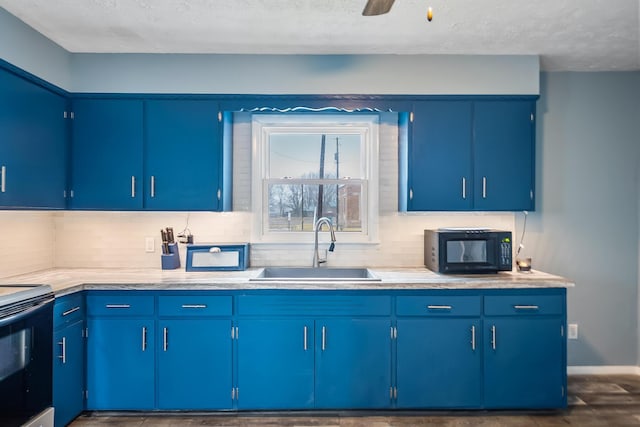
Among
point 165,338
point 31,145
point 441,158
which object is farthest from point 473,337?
point 31,145

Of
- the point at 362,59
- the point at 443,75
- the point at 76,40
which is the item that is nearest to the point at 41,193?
the point at 76,40

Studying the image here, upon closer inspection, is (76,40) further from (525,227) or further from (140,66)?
(525,227)

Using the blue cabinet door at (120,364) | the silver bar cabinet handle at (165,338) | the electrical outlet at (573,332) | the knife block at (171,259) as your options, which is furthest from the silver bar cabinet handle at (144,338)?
the electrical outlet at (573,332)

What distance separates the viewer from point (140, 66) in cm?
298

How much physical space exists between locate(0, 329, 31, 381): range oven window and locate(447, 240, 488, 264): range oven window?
241 centimetres

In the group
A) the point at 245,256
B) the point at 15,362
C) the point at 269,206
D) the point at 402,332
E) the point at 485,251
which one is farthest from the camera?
the point at 269,206

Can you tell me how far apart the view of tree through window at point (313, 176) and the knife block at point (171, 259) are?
72cm

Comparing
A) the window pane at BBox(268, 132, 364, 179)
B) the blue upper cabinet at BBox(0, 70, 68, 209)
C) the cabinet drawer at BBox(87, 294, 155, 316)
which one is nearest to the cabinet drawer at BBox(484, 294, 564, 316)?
the window pane at BBox(268, 132, 364, 179)

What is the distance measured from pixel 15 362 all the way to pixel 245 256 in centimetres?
147

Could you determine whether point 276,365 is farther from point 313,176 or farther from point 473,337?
point 313,176

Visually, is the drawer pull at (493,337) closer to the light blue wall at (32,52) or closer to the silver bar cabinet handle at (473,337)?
the silver bar cabinet handle at (473,337)

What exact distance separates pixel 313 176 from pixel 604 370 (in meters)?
2.76

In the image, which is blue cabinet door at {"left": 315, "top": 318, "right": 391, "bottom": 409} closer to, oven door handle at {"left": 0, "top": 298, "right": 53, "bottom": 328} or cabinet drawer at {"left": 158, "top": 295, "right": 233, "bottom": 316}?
cabinet drawer at {"left": 158, "top": 295, "right": 233, "bottom": 316}

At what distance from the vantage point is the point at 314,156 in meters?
3.31
